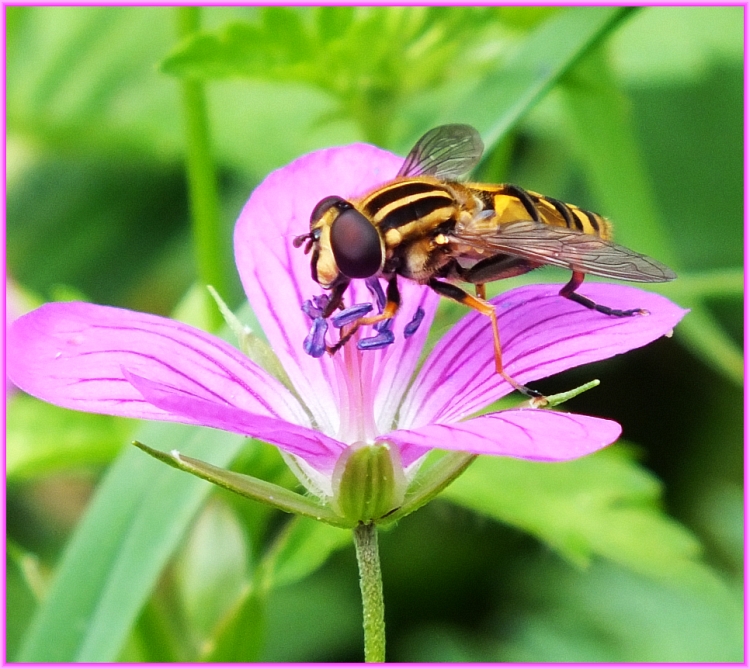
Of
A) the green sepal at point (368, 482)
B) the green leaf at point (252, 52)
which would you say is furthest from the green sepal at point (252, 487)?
the green leaf at point (252, 52)

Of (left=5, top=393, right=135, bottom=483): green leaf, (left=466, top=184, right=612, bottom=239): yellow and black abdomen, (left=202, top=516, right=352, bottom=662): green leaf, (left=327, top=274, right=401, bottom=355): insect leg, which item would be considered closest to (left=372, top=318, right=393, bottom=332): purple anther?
(left=327, top=274, right=401, bottom=355): insect leg

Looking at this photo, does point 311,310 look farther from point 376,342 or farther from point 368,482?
point 368,482

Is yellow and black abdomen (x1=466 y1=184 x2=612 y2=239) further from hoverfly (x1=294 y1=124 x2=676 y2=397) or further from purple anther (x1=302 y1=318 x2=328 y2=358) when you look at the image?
purple anther (x1=302 y1=318 x2=328 y2=358)

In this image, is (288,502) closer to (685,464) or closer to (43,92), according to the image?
(685,464)

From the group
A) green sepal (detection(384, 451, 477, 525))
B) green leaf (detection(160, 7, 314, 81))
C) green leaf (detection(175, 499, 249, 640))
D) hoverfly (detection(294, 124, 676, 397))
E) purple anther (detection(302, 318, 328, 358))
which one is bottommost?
green leaf (detection(175, 499, 249, 640))

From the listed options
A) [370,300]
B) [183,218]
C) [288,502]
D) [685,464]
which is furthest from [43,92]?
[288,502]

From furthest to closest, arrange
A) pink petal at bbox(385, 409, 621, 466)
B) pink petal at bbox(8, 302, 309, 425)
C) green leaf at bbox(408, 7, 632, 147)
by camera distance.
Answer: green leaf at bbox(408, 7, 632, 147)
pink petal at bbox(8, 302, 309, 425)
pink petal at bbox(385, 409, 621, 466)
